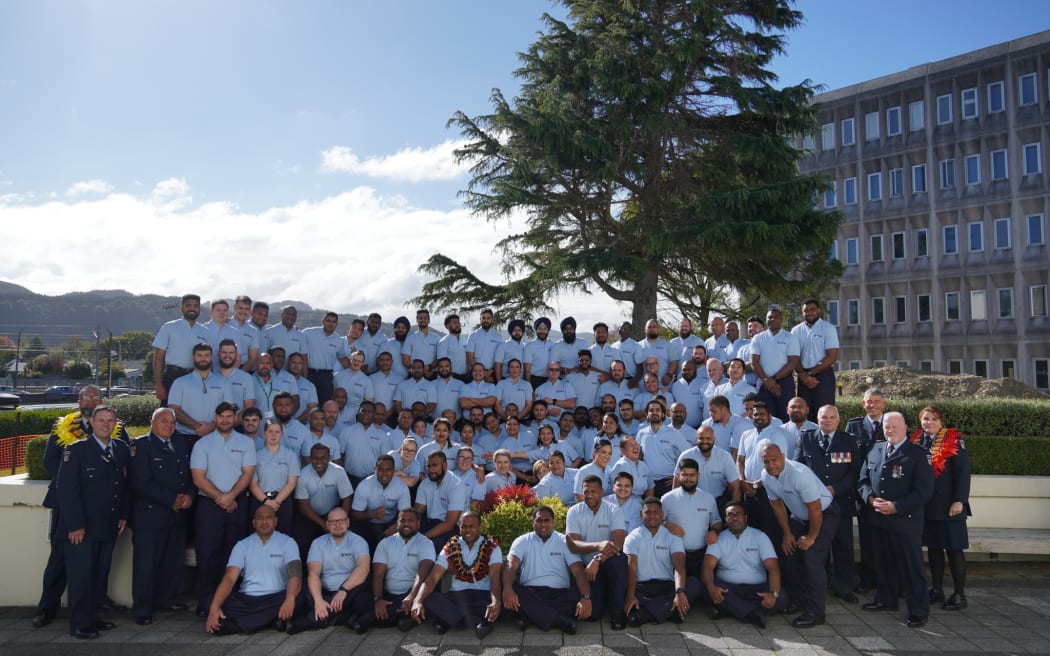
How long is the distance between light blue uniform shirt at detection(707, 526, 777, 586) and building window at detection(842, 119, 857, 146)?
3931 cm

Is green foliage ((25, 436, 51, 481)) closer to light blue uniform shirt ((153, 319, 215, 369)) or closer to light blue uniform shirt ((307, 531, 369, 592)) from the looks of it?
light blue uniform shirt ((153, 319, 215, 369))

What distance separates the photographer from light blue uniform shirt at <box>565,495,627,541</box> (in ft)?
24.3

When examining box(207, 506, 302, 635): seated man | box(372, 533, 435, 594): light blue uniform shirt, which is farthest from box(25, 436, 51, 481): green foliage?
box(372, 533, 435, 594): light blue uniform shirt

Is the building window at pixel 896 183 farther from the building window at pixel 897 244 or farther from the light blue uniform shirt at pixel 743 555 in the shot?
the light blue uniform shirt at pixel 743 555

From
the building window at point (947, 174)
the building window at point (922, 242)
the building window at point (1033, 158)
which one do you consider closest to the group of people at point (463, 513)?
the building window at point (1033, 158)

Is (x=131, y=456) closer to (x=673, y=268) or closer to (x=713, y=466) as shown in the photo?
(x=713, y=466)

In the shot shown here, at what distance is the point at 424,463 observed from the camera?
28.9 ft

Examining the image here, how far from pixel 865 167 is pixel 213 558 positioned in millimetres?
41093

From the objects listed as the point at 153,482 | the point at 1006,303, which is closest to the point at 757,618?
the point at 153,482

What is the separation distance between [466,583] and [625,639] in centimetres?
154

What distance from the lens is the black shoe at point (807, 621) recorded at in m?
6.82

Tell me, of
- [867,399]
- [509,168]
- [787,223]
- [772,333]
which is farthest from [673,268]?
[867,399]

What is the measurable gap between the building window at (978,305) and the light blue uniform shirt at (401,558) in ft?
125

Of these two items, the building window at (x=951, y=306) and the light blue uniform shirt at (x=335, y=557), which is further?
the building window at (x=951, y=306)
